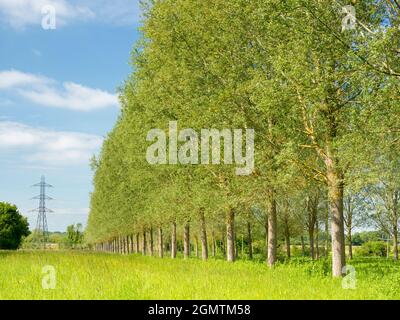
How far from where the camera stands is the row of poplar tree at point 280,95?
1808 cm

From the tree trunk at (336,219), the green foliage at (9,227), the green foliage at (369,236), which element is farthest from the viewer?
the green foliage at (9,227)

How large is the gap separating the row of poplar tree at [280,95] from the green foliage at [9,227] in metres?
90.1

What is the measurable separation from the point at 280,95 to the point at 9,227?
113 metres

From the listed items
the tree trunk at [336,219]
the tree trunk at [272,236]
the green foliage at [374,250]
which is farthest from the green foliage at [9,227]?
the tree trunk at [336,219]

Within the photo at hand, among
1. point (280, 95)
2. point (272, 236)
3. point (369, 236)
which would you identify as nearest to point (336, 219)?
point (280, 95)

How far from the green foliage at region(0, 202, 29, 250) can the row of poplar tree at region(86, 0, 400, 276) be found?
90109 mm

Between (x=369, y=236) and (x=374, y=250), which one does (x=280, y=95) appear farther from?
(x=369, y=236)

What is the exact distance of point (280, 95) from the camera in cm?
1981

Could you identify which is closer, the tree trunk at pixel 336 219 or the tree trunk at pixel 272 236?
the tree trunk at pixel 336 219

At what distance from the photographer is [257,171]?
26125 mm

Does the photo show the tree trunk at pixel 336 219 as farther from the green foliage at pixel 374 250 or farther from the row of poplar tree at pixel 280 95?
the green foliage at pixel 374 250

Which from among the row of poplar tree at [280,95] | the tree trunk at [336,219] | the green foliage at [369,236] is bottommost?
the green foliage at [369,236]

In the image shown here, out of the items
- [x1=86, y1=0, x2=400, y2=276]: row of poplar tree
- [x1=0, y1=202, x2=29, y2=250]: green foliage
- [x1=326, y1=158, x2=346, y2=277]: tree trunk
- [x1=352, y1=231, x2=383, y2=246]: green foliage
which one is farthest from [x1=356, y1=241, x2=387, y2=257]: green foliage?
[x1=0, y1=202, x2=29, y2=250]: green foliage
